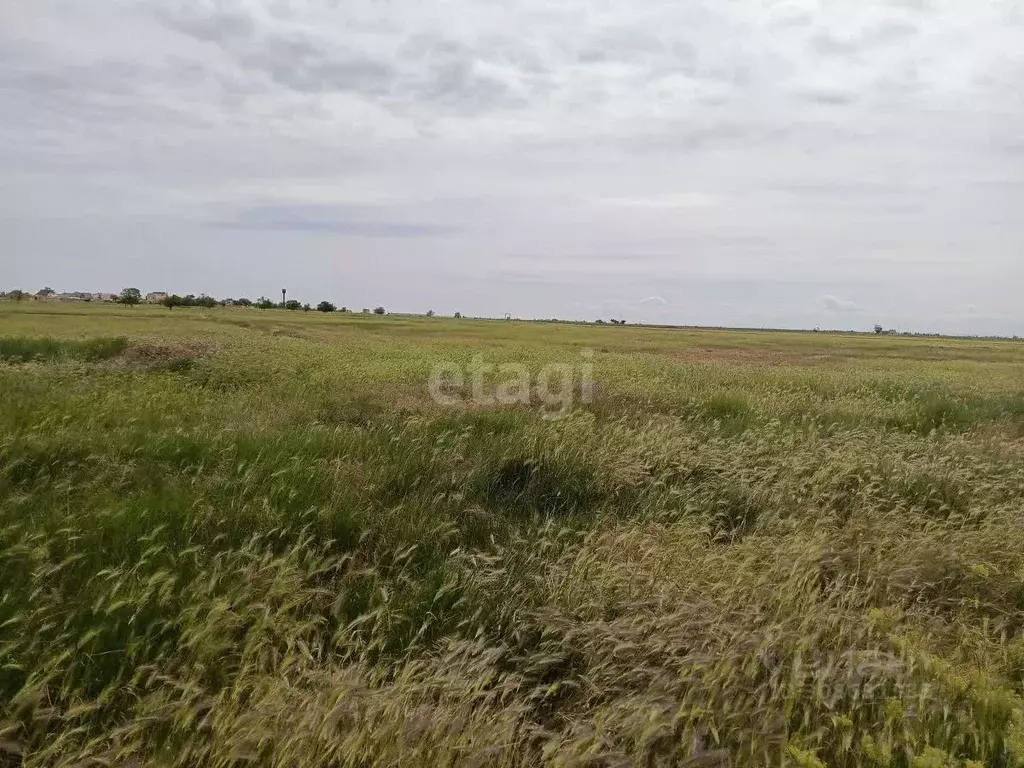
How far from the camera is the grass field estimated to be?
2.54 m

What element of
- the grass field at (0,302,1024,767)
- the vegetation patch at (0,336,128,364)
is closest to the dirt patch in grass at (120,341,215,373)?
the vegetation patch at (0,336,128,364)

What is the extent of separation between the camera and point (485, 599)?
3668mm

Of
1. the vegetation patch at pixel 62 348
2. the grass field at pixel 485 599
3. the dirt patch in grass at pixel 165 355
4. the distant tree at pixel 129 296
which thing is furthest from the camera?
the distant tree at pixel 129 296

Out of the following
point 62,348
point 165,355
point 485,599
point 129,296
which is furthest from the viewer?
point 129,296

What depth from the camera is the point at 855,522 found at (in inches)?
211

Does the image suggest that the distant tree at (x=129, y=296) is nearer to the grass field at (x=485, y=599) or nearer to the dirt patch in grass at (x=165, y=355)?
the dirt patch in grass at (x=165, y=355)

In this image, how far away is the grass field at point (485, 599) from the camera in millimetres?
2535

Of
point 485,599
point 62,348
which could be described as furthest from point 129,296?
point 485,599

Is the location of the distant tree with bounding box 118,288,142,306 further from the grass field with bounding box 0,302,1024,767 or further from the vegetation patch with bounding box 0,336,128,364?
the grass field with bounding box 0,302,1024,767

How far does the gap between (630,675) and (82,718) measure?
2441 millimetres

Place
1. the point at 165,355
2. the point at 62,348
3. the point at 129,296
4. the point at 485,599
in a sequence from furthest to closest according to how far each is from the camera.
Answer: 1. the point at 129,296
2. the point at 62,348
3. the point at 165,355
4. the point at 485,599

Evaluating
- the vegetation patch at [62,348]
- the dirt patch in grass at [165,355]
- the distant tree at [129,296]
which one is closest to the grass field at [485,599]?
the dirt patch in grass at [165,355]

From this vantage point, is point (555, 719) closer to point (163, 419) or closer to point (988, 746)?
point (988, 746)

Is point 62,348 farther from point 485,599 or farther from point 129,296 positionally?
point 129,296
